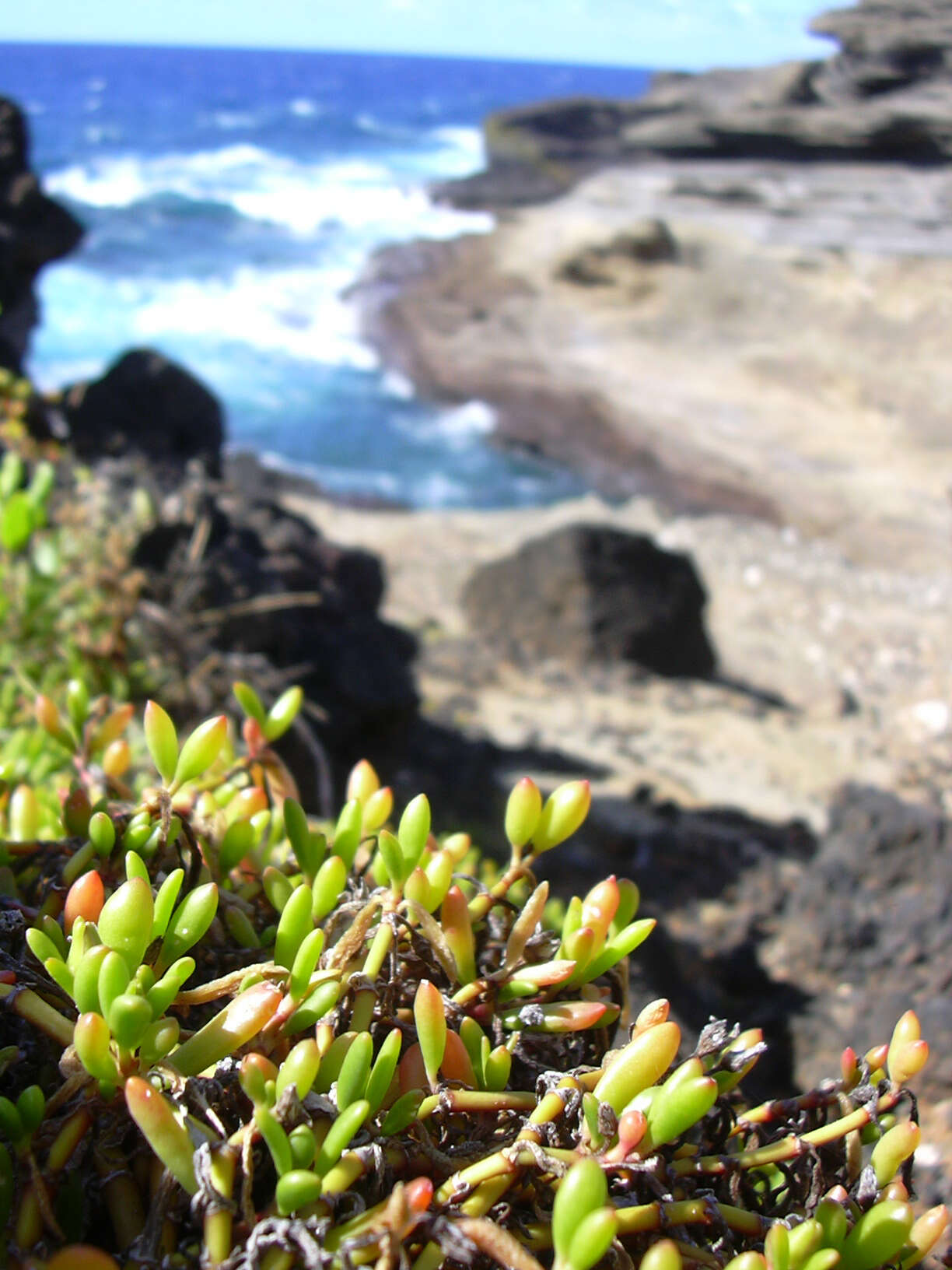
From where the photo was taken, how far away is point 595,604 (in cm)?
827

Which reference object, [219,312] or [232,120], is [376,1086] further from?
[232,120]

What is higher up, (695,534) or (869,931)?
(869,931)

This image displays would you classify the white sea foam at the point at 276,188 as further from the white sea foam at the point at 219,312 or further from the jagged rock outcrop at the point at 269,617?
the jagged rock outcrop at the point at 269,617

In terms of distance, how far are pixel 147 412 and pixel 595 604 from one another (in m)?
3.86

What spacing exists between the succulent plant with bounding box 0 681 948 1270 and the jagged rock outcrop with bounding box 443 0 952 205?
17.7 m

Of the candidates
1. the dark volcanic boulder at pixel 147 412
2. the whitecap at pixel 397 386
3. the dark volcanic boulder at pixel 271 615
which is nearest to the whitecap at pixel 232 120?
the whitecap at pixel 397 386

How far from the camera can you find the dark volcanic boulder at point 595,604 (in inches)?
323

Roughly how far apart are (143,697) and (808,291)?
19.3m

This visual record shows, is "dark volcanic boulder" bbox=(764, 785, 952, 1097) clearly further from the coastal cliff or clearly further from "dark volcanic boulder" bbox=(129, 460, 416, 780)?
the coastal cliff

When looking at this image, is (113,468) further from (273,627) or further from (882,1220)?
(882,1220)

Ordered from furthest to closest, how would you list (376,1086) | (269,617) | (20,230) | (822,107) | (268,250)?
(268,250), (822,107), (20,230), (269,617), (376,1086)

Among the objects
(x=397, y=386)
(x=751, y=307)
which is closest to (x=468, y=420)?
(x=397, y=386)

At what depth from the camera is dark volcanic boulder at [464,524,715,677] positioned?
8211 mm

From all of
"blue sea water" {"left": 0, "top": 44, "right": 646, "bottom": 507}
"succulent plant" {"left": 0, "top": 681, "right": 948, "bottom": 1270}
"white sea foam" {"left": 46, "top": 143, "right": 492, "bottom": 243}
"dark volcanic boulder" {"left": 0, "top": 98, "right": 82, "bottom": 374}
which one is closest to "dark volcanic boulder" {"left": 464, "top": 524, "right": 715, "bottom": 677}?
"dark volcanic boulder" {"left": 0, "top": 98, "right": 82, "bottom": 374}
